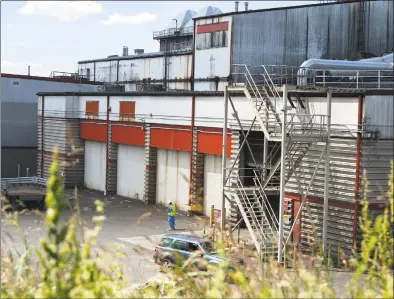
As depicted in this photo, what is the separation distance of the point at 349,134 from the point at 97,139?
19032 millimetres

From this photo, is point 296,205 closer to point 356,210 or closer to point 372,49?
point 356,210

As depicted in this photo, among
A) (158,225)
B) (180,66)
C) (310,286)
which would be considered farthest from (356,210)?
(180,66)

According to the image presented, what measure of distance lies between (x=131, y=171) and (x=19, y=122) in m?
12.2

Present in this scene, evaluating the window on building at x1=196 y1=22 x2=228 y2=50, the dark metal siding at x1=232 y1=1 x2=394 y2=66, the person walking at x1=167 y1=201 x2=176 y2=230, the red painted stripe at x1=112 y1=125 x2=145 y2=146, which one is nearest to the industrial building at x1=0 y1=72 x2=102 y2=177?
the red painted stripe at x1=112 y1=125 x2=145 y2=146

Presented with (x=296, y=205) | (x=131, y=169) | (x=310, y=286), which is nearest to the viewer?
(x=310, y=286)

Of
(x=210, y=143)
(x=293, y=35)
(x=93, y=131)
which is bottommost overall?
(x=210, y=143)

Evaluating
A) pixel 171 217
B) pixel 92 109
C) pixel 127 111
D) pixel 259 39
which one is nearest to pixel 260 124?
pixel 171 217

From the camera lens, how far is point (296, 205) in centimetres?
2227

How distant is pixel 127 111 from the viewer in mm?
33188

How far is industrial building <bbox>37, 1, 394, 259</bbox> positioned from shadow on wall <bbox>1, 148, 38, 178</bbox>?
7.94 feet

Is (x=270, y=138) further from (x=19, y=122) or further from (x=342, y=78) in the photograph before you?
(x=19, y=122)

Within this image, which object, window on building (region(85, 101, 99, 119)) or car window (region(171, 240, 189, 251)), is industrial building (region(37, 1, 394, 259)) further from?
car window (region(171, 240, 189, 251))

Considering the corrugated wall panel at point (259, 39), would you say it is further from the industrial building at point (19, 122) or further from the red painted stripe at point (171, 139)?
the industrial building at point (19, 122)

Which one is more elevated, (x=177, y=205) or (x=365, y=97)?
(x=365, y=97)
